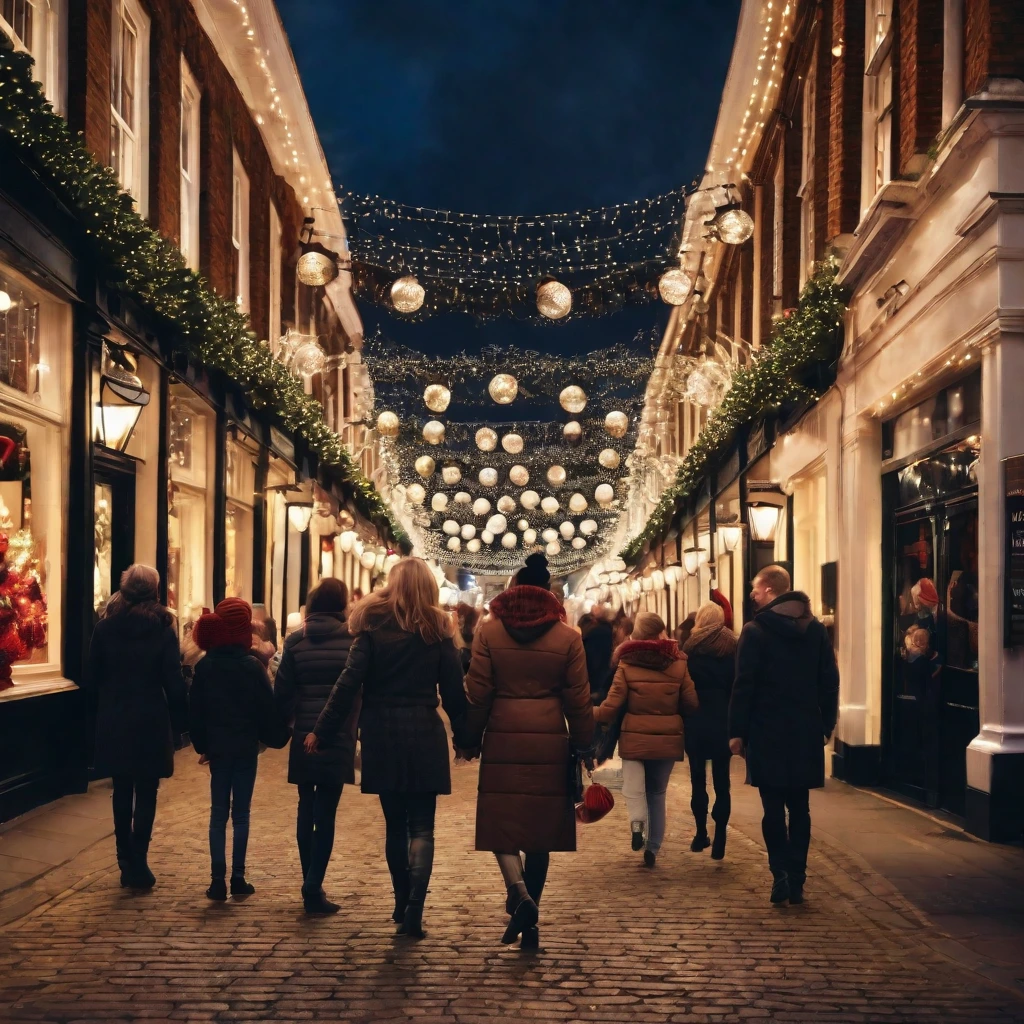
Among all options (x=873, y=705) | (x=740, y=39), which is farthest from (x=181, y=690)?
(x=740, y=39)

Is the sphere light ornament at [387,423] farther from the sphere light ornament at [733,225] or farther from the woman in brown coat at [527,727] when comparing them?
the woman in brown coat at [527,727]

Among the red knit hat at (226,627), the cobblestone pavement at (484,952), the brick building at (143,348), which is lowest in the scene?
the cobblestone pavement at (484,952)

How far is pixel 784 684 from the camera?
7664 mm

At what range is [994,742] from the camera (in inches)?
362

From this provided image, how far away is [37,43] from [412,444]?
931 inches

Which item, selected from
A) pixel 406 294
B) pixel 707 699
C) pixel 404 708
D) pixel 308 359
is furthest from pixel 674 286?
pixel 404 708

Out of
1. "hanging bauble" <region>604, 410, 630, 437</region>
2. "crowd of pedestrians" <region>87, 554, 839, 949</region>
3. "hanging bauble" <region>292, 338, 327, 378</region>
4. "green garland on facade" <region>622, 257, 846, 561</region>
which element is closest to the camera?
"crowd of pedestrians" <region>87, 554, 839, 949</region>

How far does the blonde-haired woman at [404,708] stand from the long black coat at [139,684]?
1386 mm

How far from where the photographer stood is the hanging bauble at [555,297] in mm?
16406

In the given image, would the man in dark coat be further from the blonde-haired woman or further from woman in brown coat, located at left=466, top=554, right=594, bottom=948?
the blonde-haired woman

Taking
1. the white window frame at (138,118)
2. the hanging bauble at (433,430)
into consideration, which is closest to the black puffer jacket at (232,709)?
the white window frame at (138,118)

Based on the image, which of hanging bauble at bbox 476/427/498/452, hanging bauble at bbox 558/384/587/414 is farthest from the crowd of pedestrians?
hanging bauble at bbox 476/427/498/452

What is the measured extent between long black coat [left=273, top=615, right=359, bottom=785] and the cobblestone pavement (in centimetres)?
90

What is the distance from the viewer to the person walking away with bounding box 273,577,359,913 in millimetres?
7117
